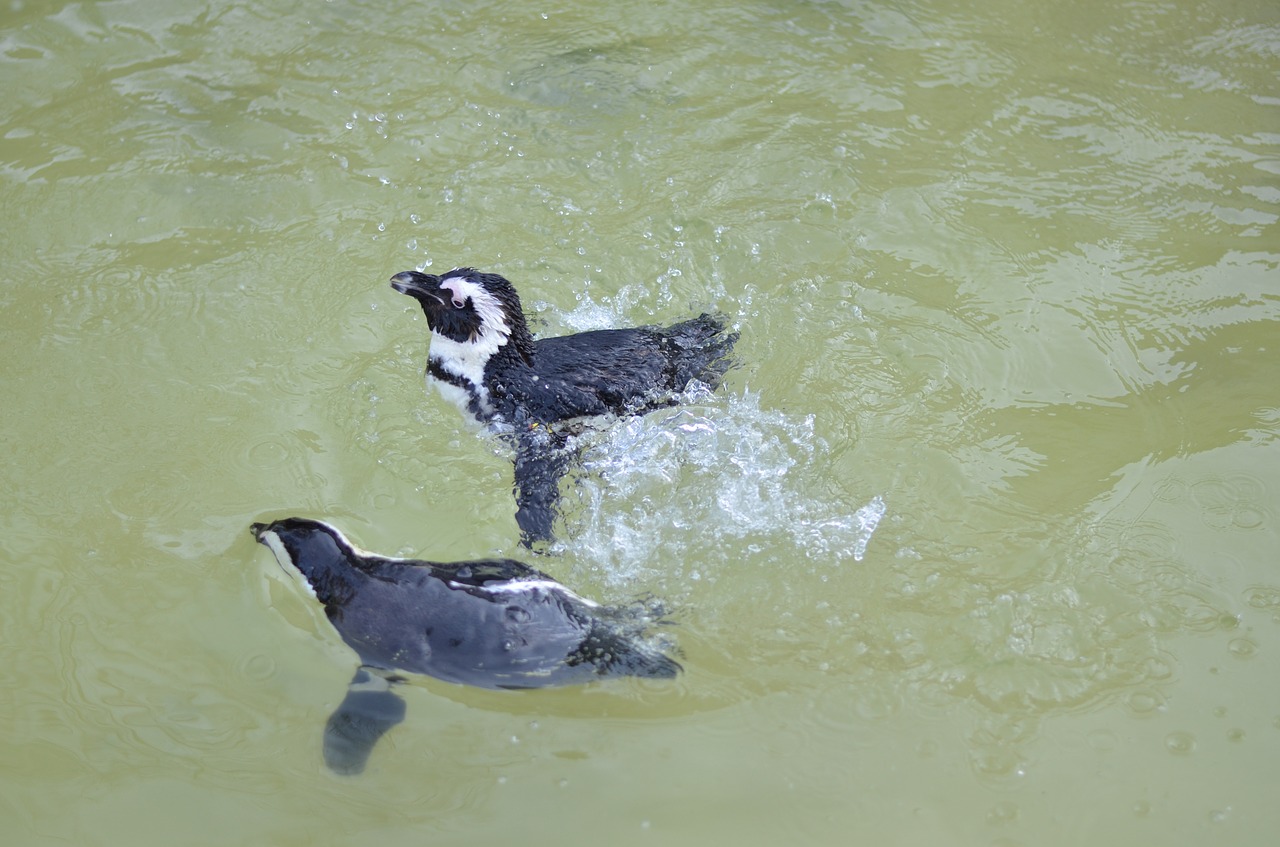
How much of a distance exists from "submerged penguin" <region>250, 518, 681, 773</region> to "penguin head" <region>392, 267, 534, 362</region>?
2.65 ft

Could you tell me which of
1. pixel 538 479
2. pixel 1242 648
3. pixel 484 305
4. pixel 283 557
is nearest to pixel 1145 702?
pixel 1242 648

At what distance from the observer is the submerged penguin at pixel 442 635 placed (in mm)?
2576

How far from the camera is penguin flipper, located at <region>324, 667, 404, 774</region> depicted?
2516 mm


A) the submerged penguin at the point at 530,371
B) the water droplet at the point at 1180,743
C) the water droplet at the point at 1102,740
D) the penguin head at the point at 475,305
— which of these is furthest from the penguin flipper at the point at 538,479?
the water droplet at the point at 1180,743

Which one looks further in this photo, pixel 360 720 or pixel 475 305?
pixel 475 305

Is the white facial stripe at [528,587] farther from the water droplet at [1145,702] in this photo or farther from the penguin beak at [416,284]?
the water droplet at [1145,702]

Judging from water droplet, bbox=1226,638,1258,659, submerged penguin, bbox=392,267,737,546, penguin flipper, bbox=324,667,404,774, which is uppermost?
submerged penguin, bbox=392,267,737,546

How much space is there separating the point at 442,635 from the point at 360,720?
0.28 metres

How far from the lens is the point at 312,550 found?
2.72 meters

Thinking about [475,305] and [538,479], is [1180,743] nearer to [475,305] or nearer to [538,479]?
[538,479]

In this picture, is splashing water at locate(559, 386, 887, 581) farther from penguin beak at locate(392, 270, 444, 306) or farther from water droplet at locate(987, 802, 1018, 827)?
water droplet at locate(987, 802, 1018, 827)

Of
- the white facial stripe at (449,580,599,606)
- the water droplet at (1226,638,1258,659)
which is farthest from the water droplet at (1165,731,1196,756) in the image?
the white facial stripe at (449,580,599,606)

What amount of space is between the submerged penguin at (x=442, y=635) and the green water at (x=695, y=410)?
0.22 feet

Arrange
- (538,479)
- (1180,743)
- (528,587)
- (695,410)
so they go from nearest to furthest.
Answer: (1180,743) → (528,587) → (538,479) → (695,410)
